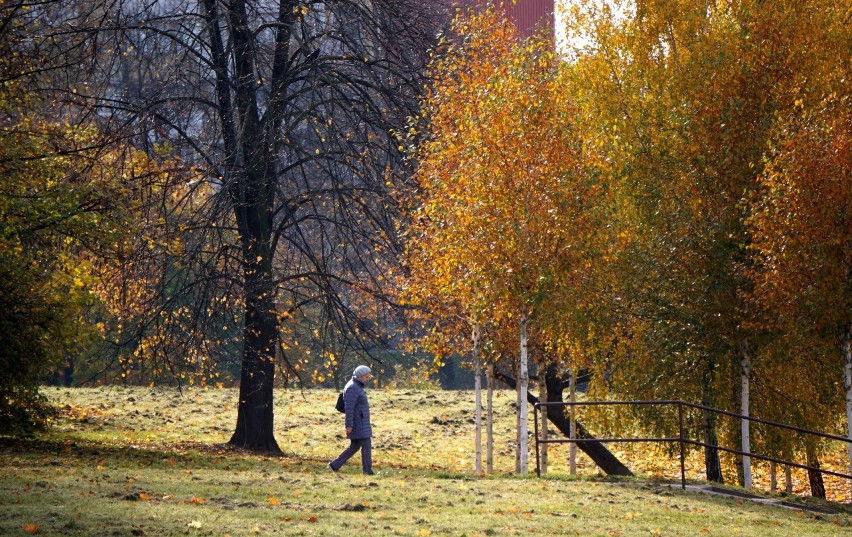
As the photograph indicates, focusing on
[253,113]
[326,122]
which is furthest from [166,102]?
[326,122]

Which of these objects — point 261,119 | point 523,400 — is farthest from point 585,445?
point 261,119

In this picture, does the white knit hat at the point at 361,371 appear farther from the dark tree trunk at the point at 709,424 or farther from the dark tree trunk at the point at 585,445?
the dark tree trunk at the point at 585,445

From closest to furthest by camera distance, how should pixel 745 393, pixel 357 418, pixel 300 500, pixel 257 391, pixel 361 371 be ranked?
pixel 300 500
pixel 361 371
pixel 357 418
pixel 745 393
pixel 257 391

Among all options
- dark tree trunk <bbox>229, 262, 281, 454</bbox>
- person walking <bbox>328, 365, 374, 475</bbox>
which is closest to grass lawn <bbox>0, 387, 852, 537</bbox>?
person walking <bbox>328, 365, 374, 475</bbox>

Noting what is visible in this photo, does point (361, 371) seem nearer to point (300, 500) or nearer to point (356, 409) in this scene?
point (356, 409)

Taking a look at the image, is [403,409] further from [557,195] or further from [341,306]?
[557,195]

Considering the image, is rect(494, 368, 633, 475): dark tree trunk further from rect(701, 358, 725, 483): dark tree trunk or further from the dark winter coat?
the dark winter coat

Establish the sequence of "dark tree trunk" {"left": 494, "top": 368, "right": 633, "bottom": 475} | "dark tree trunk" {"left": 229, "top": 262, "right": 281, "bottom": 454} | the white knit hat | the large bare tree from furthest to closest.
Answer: "dark tree trunk" {"left": 494, "top": 368, "right": 633, "bottom": 475} → "dark tree trunk" {"left": 229, "top": 262, "right": 281, "bottom": 454} → the large bare tree → the white knit hat

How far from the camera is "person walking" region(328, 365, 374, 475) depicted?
15.3m

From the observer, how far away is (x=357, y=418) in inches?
614

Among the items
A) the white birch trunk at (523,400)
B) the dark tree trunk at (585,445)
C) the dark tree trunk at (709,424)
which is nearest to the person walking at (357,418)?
the white birch trunk at (523,400)

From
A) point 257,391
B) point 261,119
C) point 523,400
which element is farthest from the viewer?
point 257,391

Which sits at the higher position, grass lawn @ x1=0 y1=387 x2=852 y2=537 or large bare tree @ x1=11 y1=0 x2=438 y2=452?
large bare tree @ x1=11 y1=0 x2=438 y2=452

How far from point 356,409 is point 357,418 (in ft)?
0.45
